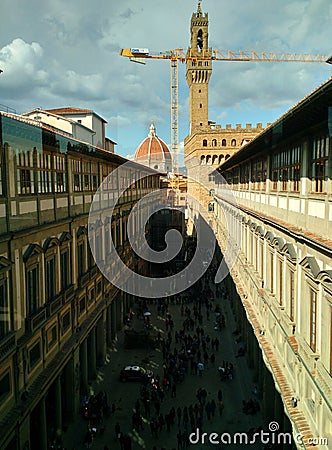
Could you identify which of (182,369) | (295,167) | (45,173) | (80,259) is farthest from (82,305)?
(295,167)

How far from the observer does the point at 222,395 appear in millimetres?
22000

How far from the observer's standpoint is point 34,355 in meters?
15.0

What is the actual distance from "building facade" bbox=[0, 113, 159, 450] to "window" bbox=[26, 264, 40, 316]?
33 mm

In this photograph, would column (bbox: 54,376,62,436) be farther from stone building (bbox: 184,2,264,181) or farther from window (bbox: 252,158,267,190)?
stone building (bbox: 184,2,264,181)

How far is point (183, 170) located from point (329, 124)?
312ft

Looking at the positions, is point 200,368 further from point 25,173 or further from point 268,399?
point 25,173

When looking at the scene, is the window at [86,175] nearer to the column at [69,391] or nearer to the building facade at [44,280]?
the building facade at [44,280]

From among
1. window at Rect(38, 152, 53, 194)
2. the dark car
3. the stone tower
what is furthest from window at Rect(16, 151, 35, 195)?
the stone tower

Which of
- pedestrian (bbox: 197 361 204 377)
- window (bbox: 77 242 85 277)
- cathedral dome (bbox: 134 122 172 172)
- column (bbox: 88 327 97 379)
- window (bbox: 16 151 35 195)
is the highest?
cathedral dome (bbox: 134 122 172 172)

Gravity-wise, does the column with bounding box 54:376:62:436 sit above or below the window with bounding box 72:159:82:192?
below

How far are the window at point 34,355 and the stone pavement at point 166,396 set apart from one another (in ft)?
15.7

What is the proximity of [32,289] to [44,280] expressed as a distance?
952mm

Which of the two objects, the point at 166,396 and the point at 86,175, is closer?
the point at 86,175

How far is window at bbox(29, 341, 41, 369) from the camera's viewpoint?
14648 millimetres
